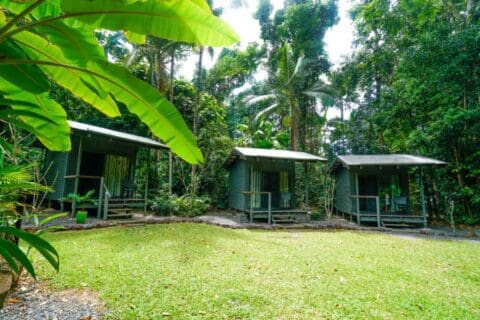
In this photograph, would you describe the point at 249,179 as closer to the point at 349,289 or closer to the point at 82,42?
the point at 349,289

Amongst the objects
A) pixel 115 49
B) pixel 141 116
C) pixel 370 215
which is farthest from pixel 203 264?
pixel 115 49

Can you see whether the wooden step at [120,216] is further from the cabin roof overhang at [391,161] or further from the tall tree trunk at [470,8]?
the tall tree trunk at [470,8]

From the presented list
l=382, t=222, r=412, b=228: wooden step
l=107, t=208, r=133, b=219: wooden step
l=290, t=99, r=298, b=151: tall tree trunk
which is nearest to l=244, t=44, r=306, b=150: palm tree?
l=290, t=99, r=298, b=151: tall tree trunk

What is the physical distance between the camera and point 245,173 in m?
13.0

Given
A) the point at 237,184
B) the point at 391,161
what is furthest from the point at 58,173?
the point at 391,161

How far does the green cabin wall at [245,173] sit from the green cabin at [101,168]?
13.7 feet

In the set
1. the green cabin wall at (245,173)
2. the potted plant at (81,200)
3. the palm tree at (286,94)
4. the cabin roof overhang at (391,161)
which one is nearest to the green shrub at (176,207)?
the green cabin wall at (245,173)

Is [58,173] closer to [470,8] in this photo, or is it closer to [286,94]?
[286,94]

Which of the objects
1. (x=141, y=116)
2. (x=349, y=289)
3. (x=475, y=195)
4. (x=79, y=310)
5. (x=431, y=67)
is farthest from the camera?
(x=431, y=67)

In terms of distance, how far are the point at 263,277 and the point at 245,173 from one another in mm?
8962

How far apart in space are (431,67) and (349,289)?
13.5 m

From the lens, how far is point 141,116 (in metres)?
1.76

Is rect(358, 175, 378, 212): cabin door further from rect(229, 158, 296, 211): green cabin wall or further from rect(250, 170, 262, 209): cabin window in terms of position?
rect(250, 170, 262, 209): cabin window

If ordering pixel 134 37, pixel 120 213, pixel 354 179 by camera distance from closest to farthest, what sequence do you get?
pixel 134 37 → pixel 120 213 → pixel 354 179
